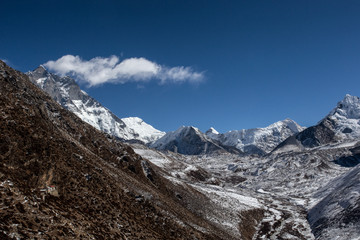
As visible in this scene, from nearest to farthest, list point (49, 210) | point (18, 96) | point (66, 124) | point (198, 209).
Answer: point (49, 210) < point (18, 96) < point (66, 124) < point (198, 209)

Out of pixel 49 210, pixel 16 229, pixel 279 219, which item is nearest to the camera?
pixel 16 229

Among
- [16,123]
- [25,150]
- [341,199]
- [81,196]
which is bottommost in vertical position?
[81,196]

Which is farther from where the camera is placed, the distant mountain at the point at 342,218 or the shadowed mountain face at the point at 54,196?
the distant mountain at the point at 342,218

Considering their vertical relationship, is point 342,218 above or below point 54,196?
above

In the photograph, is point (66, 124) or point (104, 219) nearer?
point (104, 219)

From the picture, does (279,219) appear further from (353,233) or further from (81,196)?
(81,196)

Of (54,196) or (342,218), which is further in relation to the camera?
(342,218)

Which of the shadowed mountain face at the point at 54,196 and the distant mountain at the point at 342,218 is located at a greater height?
the distant mountain at the point at 342,218

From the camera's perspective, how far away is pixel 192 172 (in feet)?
634

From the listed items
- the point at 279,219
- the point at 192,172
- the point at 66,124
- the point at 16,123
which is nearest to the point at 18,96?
the point at 16,123

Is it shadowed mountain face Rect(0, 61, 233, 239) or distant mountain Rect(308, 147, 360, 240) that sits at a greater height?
distant mountain Rect(308, 147, 360, 240)

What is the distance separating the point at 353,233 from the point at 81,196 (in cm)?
5511

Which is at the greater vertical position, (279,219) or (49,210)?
(279,219)

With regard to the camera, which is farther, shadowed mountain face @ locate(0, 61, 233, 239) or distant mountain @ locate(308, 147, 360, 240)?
distant mountain @ locate(308, 147, 360, 240)
